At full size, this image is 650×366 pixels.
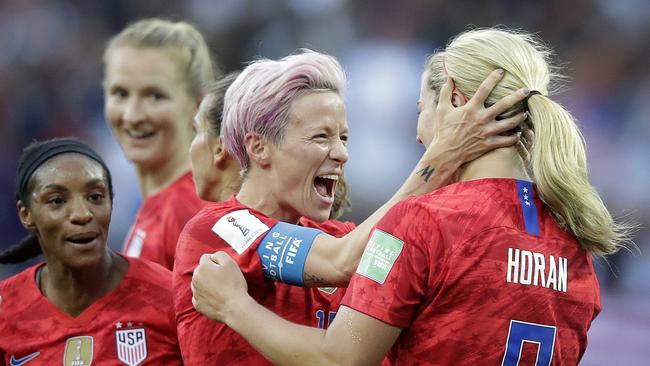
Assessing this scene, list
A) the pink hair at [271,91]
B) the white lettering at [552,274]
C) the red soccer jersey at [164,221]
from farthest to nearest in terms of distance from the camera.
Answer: the red soccer jersey at [164,221], the pink hair at [271,91], the white lettering at [552,274]

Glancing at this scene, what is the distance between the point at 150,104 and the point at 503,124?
9.36 feet

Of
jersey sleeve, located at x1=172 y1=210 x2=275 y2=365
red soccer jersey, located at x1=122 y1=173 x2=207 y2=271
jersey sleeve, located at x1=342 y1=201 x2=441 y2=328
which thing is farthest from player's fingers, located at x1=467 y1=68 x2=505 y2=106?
red soccer jersey, located at x1=122 y1=173 x2=207 y2=271

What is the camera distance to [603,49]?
9.27 m

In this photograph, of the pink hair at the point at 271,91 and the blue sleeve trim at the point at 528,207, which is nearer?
the blue sleeve trim at the point at 528,207

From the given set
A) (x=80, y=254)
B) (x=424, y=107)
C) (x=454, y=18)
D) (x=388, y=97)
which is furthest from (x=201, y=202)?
(x=454, y=18)

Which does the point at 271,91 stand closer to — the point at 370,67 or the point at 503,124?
the point at 503,124

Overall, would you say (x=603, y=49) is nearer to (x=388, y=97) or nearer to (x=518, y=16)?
(x=518, y=16)

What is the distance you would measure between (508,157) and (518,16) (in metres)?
6.96

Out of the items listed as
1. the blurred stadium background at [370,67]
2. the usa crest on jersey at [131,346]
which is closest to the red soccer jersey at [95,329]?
the usa crest on jersey at [131,346]

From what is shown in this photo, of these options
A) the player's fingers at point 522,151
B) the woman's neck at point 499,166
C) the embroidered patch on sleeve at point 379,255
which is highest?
the player's fingers at point 522,151

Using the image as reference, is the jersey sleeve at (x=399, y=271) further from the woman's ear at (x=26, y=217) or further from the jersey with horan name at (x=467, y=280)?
the woman's ear at (x=26, y=217)

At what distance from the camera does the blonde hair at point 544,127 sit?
2863mm

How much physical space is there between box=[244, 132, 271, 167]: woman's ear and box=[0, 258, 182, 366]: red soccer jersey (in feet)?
2.53

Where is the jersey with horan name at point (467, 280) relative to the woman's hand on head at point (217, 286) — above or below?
above
